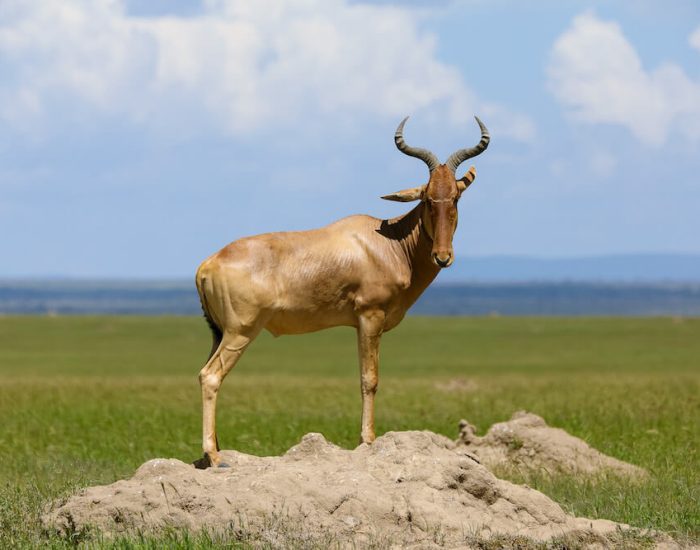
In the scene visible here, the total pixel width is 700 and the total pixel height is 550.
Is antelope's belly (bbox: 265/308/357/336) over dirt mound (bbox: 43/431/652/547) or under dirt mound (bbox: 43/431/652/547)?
over

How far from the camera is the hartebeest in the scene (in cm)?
1341

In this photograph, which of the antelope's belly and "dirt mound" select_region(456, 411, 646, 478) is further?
"dirt mound" select_region(456, 411, 646, 478)

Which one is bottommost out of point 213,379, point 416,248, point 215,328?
point 213,379

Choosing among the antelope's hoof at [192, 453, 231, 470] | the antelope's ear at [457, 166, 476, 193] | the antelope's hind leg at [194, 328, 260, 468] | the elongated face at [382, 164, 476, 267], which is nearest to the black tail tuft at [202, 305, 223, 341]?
the antelope's hind leg at [194, 328, 260, 468]

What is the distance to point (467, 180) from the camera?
45.3ft

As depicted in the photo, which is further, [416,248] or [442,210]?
[416,248]

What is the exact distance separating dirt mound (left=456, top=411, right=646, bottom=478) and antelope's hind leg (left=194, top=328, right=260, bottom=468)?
4.48 meters

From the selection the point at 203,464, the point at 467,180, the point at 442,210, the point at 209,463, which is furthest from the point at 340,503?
the point at 467,180

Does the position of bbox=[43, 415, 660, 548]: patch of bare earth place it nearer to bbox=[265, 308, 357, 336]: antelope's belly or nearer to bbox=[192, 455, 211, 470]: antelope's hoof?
bbox=[192, 455, 211, 470]: antelope's hoof

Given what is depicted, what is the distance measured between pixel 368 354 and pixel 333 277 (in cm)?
89

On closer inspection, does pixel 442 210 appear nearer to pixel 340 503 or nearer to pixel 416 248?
pixel 416 248

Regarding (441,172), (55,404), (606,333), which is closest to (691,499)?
(441,172)

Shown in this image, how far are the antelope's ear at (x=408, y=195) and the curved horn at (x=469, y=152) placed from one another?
0.35m

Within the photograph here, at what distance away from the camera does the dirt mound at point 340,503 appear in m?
11.4
